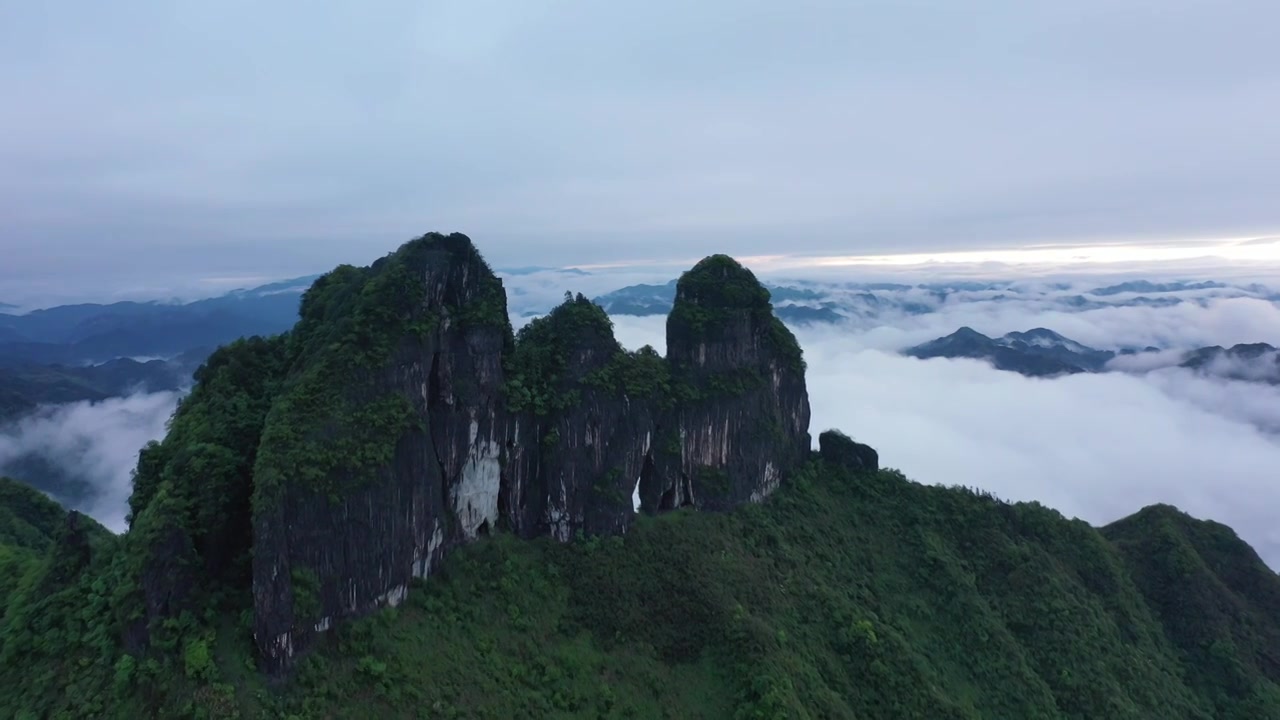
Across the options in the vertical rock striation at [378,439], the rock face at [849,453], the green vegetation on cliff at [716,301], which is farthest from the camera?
the rock face at [849,453]

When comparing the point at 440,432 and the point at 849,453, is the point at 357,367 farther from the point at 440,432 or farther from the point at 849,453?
the point at 849,453

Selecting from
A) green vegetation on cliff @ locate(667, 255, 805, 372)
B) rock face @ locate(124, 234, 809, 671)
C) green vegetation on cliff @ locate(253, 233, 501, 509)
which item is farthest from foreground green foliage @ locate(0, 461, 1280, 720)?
green vegetation on cliff @ locate(667, 255, 805, 372)

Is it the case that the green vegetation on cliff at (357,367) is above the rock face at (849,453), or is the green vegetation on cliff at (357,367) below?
above

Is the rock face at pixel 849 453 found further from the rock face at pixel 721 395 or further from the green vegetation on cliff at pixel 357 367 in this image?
the green vegetation on cliff at pixel 357 367

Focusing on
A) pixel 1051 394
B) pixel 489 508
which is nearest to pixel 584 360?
pixel 489 508

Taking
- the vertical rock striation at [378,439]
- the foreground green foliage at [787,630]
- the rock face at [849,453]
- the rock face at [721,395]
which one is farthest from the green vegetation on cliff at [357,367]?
the rock face at [849,453]

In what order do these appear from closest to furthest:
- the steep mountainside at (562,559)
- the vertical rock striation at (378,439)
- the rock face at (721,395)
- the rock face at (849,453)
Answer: the steep mountainside at (562,559), the vertical rock striation at (378,439), the rock face at (721,395), the rock face at (849,453)
